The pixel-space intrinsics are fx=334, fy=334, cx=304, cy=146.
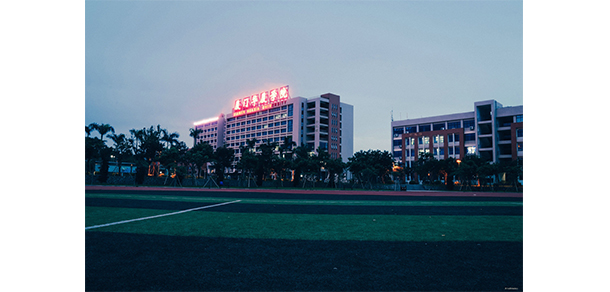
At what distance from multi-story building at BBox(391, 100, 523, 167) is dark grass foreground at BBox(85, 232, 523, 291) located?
227 ft

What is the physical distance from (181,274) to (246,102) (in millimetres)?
102132

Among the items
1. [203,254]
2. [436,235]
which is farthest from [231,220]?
[436,235]

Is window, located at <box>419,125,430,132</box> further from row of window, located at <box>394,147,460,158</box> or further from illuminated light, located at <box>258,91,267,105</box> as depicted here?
illuminated light, located at <box>258,91,267,105</box>

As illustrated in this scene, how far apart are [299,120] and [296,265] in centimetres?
8579

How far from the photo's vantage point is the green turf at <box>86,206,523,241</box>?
6.89 m

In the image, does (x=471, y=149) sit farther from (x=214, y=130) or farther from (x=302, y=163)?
(x=214, y=130)

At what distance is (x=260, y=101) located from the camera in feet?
324

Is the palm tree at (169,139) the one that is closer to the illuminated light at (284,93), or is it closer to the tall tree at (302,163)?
the tall tree at (302,163)

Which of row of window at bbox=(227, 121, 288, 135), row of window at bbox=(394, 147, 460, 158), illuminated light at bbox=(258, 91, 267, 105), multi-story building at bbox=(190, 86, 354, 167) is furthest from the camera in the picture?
illuminated light at bbox=(258, 91, 267, 105)

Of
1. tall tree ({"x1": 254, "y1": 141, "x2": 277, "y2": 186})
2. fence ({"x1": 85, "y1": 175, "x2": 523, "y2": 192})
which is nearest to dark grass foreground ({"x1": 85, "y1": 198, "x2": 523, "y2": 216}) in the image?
fence ({"x1": 85, "y1": 175, "x2": 523, "y2": 192})

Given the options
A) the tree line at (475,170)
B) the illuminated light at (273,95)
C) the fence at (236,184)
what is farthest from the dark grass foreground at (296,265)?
the illuminated light at (273,95)

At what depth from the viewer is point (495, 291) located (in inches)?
146

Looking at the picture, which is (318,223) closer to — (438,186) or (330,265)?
(330,265)
